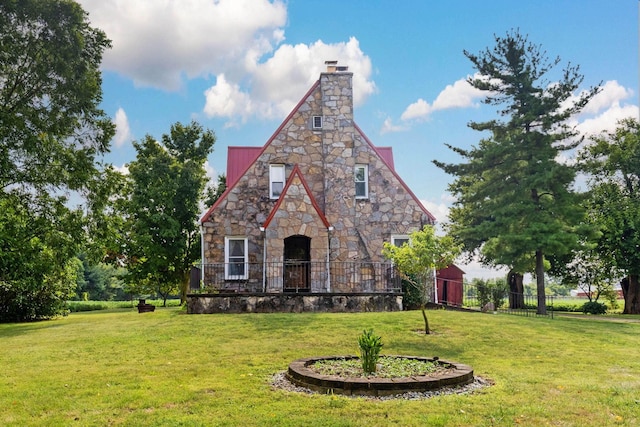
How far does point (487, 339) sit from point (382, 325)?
266cm

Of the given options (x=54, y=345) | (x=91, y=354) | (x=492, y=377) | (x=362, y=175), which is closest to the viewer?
(x=492, y=377)

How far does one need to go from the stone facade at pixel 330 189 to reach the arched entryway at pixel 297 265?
95cm

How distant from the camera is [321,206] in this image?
71.6 ft

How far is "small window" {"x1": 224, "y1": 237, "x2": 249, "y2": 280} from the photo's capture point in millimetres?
21141

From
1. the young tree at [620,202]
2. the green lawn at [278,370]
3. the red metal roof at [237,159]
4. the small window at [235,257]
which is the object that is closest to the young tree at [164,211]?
the red metal roof at [237,159]

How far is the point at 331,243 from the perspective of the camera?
2109cm

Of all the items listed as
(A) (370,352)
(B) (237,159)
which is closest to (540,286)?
(B) (237,159)

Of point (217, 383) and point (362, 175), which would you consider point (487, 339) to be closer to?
point (217, 383)

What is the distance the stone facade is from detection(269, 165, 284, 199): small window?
0.19 meters

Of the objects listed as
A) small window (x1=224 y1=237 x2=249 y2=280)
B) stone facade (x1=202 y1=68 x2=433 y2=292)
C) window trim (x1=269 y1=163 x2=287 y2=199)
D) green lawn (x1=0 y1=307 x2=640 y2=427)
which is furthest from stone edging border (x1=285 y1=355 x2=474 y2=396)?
window trim (x1=269 y1=163 x2=287 y2=199)

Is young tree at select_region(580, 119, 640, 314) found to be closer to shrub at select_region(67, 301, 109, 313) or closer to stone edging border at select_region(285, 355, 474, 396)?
stone edging border at select_region(285, 355, 474, 396)

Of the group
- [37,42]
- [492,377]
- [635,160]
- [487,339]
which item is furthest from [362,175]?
[635,160]

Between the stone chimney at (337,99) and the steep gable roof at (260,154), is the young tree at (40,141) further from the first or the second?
the stone chimney at (337,99)

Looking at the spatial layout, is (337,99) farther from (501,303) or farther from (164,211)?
(501,303)
